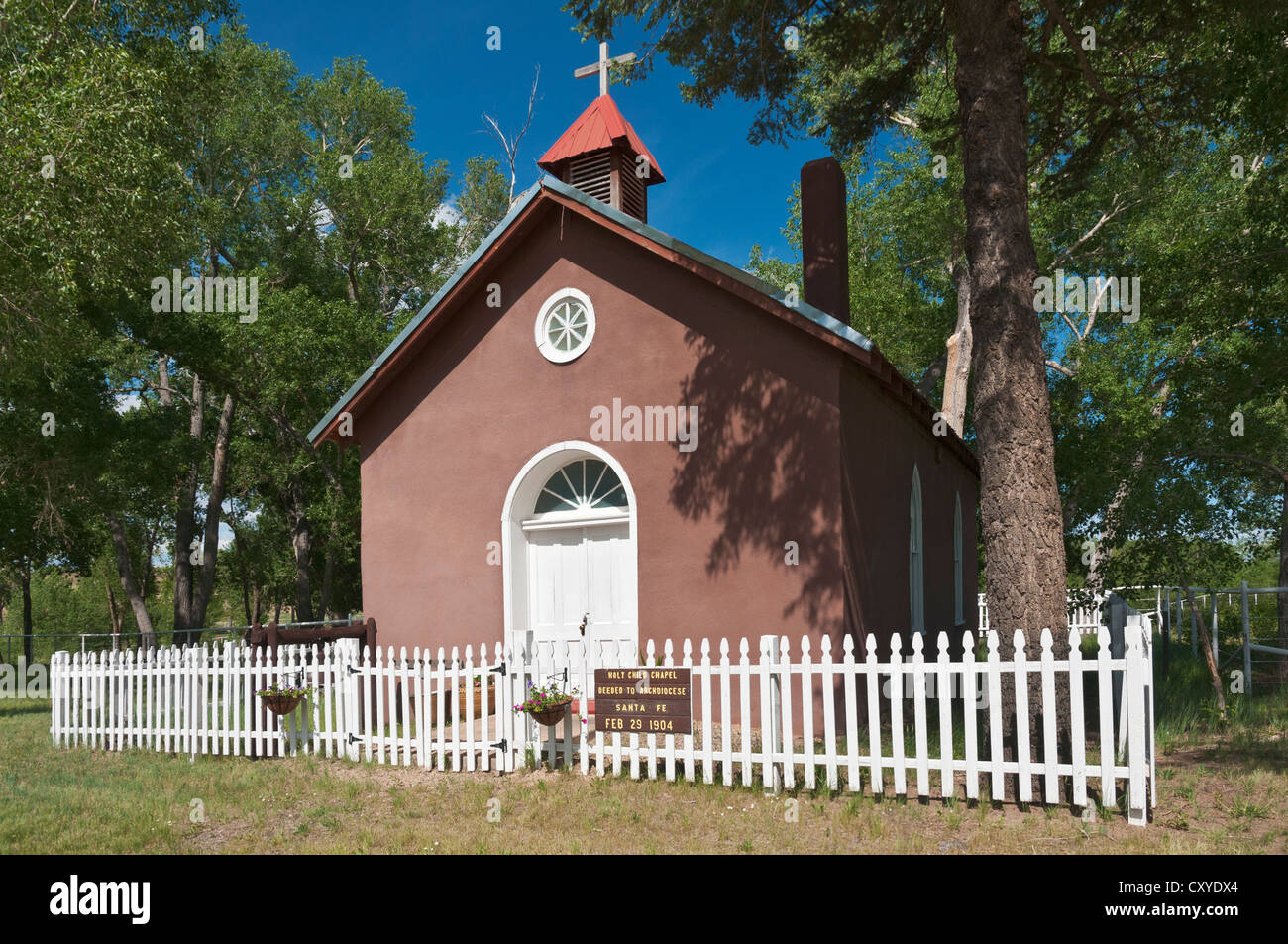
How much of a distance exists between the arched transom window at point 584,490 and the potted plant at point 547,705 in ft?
12.3

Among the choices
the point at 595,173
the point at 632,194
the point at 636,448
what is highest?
the point at 595,173

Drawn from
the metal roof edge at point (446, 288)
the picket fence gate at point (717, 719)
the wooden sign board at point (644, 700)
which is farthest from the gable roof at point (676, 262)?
the wooden sign board at point (644, 700)

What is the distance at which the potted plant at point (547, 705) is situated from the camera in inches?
346

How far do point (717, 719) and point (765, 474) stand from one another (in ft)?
9.66

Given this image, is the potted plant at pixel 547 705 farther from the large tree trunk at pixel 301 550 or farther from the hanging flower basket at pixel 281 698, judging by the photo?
the large tree trunk at pixel 301 550

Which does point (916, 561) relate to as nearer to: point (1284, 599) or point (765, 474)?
point (765, 474)

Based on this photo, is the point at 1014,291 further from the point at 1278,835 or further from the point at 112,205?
the point at 112,205

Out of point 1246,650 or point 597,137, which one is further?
point 597,137

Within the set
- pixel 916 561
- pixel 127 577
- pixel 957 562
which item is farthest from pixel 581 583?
pixel 127 577

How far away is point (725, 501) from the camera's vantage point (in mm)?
11312

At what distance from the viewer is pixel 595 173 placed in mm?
14789

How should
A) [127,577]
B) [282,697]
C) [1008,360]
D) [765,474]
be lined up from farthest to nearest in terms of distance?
[127,577] → [765,474] → [282,697] → [1008,360]

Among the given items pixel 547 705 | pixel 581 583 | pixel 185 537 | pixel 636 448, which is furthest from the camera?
pixel 185 537

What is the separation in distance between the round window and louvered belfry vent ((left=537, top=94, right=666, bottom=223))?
2.48 metres
